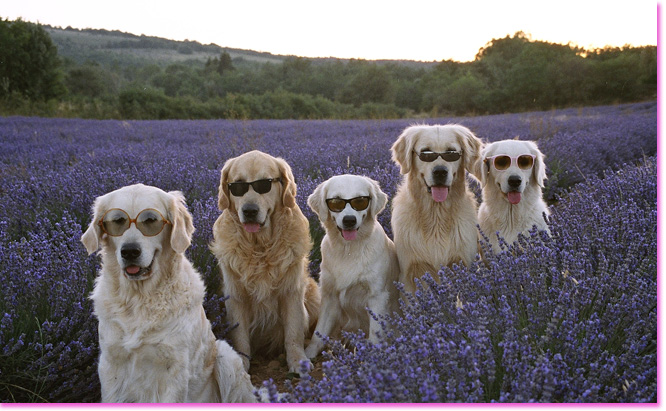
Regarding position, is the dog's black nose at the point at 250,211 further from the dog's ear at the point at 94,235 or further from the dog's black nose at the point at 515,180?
the dog's black nose at the point at 515,180

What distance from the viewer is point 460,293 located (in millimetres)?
2092

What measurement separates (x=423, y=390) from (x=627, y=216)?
188 centimetres

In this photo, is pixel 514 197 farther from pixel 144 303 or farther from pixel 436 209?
pixel 144 303

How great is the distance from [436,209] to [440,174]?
24 cm

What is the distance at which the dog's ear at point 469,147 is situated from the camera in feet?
9.35

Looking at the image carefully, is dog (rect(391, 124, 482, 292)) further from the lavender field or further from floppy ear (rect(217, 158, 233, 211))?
floppy ear (rect(217, 158, 233, 211))

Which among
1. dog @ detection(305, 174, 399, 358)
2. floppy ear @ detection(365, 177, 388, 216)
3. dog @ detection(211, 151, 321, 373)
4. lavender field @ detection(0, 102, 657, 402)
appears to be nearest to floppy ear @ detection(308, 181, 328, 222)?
dog @ detection(305, 174, 399, 358)

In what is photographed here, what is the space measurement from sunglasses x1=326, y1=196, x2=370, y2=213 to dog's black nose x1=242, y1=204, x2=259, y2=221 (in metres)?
0.41

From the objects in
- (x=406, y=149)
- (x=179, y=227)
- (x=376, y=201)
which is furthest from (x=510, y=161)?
(x=179, y=227)

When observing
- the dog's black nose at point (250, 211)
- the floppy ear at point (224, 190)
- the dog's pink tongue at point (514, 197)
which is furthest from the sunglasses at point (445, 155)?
the floppy ear at point (224, 190)

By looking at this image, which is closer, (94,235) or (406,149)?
(94,235)

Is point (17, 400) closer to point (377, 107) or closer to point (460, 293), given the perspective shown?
point (460, 293)

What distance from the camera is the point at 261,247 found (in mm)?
2826

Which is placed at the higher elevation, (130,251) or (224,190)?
(224,190)
